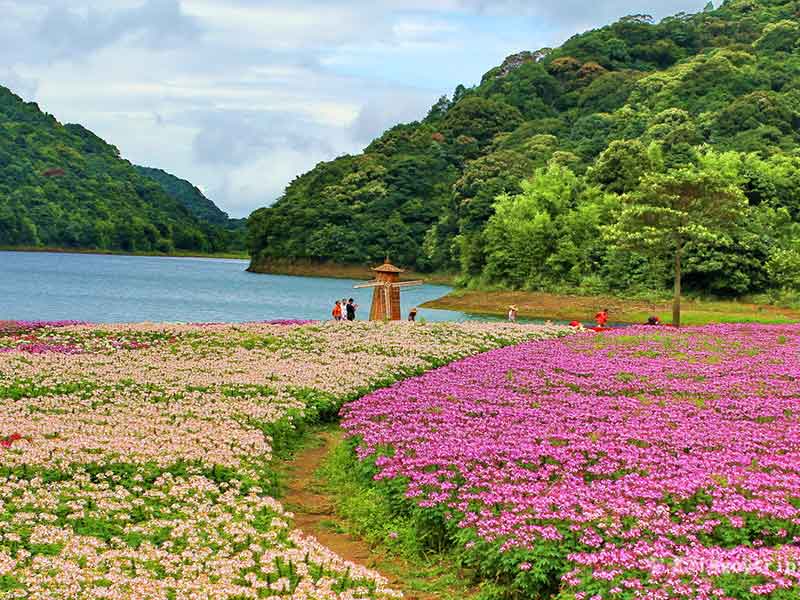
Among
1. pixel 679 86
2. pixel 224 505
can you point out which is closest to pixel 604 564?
pixel 224 505

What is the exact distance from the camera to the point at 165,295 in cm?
9994

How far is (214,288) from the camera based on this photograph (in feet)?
386

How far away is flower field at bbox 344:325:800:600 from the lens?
9.90 metres

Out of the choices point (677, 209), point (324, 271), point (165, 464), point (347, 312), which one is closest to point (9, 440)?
point (165, 464)

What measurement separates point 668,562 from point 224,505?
20.1 ft

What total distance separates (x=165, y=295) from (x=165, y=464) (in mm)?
88728

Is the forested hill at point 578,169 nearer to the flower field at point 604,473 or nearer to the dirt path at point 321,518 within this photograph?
the flower field at point 604,473

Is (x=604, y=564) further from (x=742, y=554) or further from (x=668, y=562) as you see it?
(x=742, y=554)

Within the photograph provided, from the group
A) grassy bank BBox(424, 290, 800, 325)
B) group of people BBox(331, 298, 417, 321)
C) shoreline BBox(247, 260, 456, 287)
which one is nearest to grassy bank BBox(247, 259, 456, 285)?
shoreline BBox(247, 260, 456, 287)

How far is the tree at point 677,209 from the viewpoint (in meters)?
47.2

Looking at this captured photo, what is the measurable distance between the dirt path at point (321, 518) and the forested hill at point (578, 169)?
165 ft

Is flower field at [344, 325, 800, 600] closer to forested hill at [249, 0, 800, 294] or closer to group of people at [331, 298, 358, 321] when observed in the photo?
group of people at [331, 298, 358, 321]

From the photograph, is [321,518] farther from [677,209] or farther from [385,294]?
[677,209]

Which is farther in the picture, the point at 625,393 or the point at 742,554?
the point at 625,393
